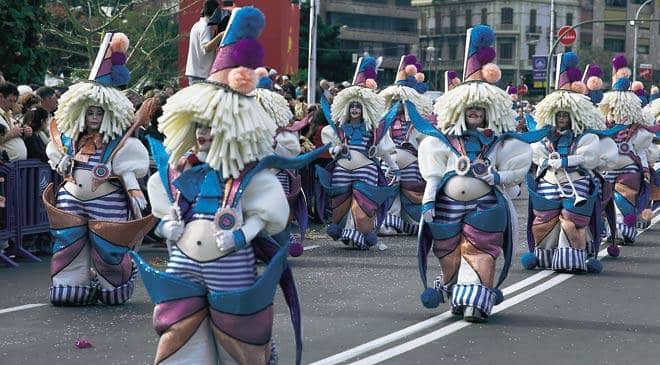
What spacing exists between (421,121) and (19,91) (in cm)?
648

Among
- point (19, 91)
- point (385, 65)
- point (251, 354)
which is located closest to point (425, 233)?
point (251, 354)

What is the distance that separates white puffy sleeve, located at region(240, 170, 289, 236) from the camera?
265 inches

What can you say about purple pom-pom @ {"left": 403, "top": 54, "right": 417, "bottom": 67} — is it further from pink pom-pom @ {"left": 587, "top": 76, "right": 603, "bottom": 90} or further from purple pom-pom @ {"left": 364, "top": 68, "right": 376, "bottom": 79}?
pink pom-pom @ {"left": 587, "top": 76, "right": 603, "bottom": 90}

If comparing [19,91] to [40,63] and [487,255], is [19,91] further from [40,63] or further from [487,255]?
[487,255]

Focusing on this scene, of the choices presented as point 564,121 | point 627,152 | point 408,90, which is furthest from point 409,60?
point 564,121

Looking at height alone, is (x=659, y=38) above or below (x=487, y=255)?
above

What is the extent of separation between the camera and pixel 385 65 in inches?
3730

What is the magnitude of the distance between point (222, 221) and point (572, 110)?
7065 millimetres

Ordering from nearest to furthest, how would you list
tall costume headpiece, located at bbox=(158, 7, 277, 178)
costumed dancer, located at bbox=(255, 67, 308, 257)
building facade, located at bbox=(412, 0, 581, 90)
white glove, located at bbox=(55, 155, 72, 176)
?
1. tall costume headpiece, located at bbox=(158, 7, 277, 178)
2. white glove, located at bbox=(55, 155, 72, 176)
3. costumed dancer, located at bbox=(255, 67, 308, 257)
4. building facade, located at bbox=(412, 0, 581, 90)

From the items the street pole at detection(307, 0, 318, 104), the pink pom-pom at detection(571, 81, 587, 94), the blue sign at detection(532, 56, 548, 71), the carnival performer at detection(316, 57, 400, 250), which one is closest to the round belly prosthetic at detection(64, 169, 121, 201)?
the carnival performer at detection(316, 57, 400, 250)

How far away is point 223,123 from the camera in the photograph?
6664mm

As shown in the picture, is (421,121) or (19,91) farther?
(19,91)

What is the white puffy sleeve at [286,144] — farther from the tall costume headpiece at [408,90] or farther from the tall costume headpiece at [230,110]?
the tall costume headpiece at [230,110]

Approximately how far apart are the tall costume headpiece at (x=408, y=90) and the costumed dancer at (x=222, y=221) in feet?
37.4
